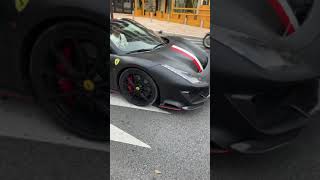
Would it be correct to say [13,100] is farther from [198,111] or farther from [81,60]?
[198,111]

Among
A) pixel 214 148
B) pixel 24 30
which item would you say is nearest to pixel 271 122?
pixel 214 148

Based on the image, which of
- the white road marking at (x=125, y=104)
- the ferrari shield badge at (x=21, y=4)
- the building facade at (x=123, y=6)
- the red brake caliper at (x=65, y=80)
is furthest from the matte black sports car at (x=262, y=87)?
the ferrari shield badge at (x=21, y=4)

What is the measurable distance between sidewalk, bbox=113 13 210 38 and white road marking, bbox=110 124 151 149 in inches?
18.0

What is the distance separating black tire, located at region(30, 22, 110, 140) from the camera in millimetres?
1058

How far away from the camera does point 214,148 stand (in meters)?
1.14

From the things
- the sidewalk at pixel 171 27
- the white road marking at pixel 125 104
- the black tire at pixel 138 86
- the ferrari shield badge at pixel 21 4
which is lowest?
the white road marking at pixel 125 104

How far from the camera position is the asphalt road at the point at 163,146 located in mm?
1062

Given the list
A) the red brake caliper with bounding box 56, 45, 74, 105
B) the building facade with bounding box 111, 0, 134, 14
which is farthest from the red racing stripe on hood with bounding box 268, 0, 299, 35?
the red brake caliper with bounding box 56, 45, 74, 105

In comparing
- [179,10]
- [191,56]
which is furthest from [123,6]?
[191,56]

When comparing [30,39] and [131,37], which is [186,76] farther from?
[30,39]

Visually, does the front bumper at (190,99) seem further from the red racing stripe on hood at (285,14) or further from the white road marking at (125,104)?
the red racing stripe on hood at (285,14)

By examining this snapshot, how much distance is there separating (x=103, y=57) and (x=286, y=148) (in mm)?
924

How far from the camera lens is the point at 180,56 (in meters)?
1.03

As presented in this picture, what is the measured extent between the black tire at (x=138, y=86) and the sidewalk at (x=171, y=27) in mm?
190
